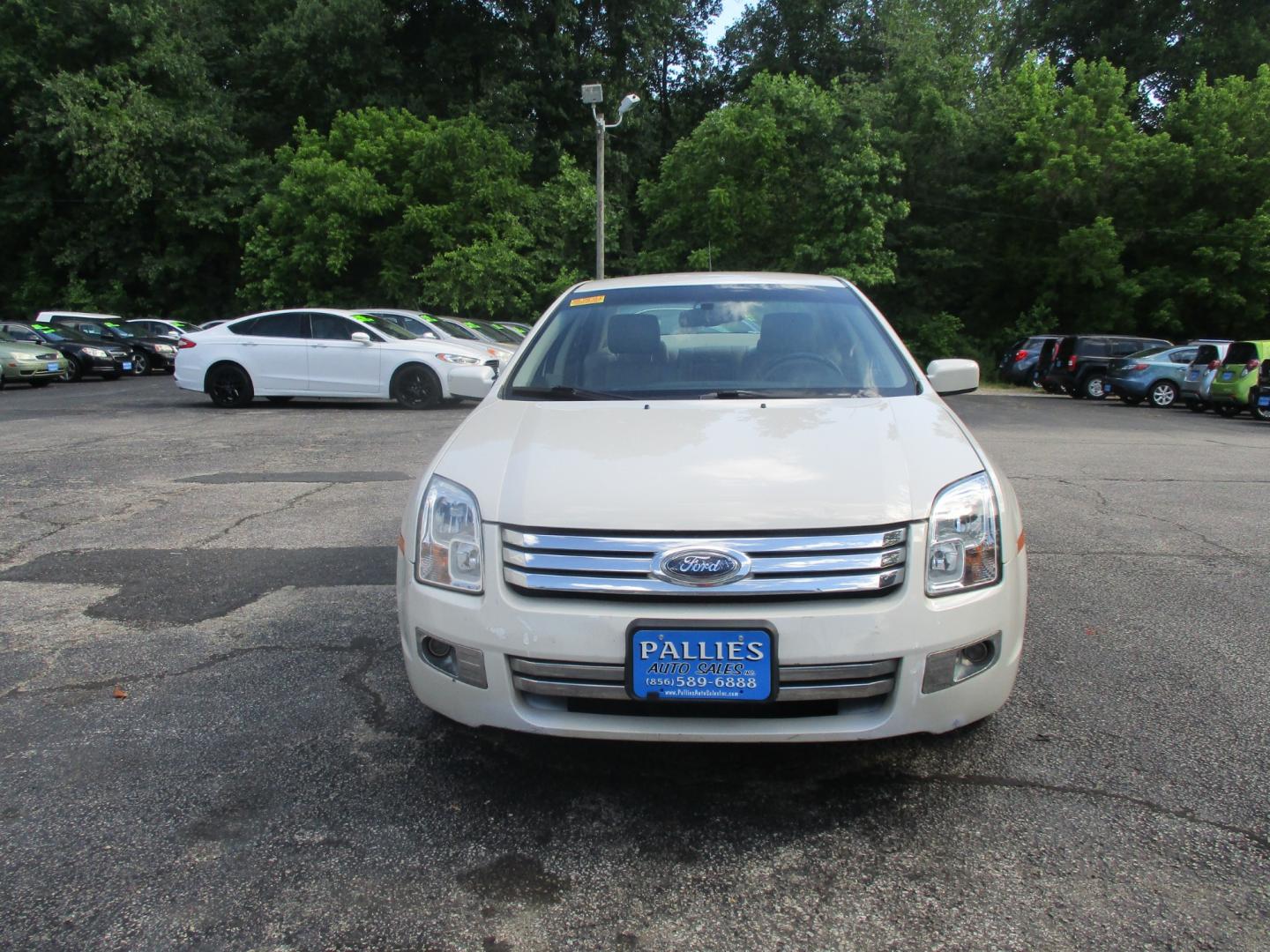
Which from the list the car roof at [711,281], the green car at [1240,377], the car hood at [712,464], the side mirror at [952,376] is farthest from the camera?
the green car at [1240,377]

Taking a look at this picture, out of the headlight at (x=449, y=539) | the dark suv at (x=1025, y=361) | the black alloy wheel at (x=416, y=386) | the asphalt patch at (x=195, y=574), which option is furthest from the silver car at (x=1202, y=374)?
the headlight at (x=449, y=539)

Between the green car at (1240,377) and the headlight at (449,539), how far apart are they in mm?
17355

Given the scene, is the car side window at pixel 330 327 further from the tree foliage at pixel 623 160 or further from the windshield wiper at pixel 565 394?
the tree foliage at pixel 623 160

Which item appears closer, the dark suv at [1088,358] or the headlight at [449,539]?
the headlight at [449,539]

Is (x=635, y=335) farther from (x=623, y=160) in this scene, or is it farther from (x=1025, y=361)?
(x=623, y=160)

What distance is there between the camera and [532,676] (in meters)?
2.53

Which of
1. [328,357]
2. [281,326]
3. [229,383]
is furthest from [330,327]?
[229,383]

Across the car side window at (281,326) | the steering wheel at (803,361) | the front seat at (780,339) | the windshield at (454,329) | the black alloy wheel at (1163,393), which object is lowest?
the black alloy wheel at (1163,393)

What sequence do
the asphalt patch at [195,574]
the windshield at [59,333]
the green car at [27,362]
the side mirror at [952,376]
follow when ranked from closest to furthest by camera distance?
the side mirror at [952,376], the asphalt patch at [195,574], the green car at [27,362], the windshield at [59,333]

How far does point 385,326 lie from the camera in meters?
14.8

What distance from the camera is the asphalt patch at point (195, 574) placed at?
183 inches

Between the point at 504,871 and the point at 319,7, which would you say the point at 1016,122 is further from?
the point at 504,871

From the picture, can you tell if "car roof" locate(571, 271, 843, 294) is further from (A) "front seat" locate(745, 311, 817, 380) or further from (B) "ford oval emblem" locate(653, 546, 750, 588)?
(B) "ford oval emblem" locate(653, 546, 750, 588)

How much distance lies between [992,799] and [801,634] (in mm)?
827
